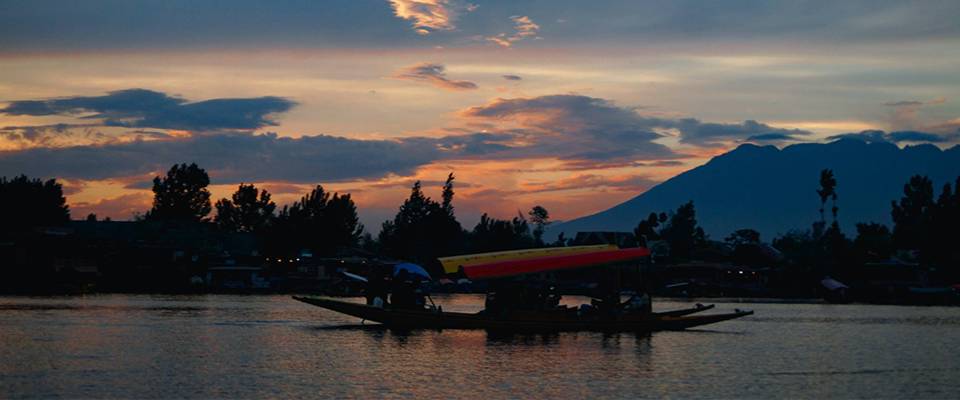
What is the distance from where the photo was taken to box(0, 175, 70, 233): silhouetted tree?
115188 mm

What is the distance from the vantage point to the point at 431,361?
3938 centimetres

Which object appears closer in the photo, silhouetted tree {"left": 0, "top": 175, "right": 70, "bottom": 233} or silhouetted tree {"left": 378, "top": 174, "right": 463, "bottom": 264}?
silhouetted tree {"left": 0, "top": 175, "right": 70, "bottom": 233}

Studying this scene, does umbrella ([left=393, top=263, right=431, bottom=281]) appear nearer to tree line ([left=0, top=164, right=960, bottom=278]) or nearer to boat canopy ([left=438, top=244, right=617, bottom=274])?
boat canopy ([left=438, top=244, right=617, bottom=274])

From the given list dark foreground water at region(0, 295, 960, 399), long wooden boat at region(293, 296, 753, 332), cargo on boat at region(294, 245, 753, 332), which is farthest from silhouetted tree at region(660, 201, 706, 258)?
long wooden boat at region(293, 296, 753, 332)

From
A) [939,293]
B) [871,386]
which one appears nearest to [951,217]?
[939,293]

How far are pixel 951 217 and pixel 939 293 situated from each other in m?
10.2

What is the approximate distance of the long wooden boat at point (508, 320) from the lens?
4819cm

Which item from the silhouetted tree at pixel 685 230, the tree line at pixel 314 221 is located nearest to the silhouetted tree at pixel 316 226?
the tree line at pixel 314 221

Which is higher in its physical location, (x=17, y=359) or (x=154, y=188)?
(x=154, y=188)

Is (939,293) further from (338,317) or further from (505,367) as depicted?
(505,367)

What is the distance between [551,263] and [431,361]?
11.7 metres

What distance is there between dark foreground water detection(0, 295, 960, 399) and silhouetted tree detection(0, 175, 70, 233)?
188 feet

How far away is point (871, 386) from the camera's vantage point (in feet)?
117

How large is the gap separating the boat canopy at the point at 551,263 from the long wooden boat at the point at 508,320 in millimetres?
1904
